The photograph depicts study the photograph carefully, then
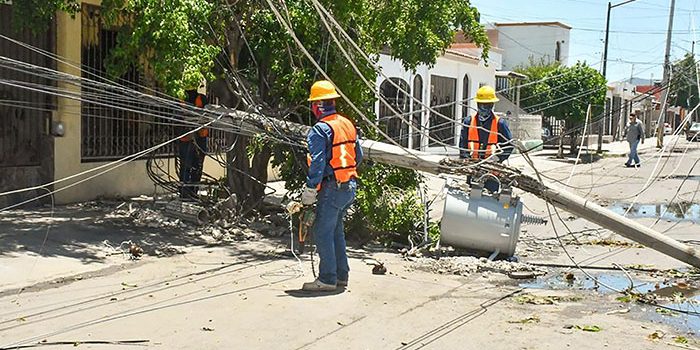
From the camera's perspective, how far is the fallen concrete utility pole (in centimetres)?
857

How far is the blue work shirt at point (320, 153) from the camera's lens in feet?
24.3

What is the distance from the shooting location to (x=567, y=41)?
159 feet

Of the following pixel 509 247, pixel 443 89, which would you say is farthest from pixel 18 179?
pixel 443 89

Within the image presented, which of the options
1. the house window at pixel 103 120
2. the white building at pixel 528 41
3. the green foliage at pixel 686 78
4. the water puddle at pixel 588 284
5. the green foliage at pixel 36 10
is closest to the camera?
the water puddle at pixel 588 284

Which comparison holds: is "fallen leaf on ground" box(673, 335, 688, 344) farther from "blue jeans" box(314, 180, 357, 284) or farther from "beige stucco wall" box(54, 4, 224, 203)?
"beige stucco wall" box(54, 4, 224, 203)

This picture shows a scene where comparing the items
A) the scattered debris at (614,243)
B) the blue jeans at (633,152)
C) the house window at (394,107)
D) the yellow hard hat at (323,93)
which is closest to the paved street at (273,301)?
the scattered debris at (614,243)

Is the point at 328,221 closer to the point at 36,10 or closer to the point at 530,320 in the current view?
the point at 530,320

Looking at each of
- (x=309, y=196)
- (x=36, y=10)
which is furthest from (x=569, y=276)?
(x=36, y=10)

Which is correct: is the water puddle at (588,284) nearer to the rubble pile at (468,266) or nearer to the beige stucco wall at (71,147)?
the rubble pile at (468,266)

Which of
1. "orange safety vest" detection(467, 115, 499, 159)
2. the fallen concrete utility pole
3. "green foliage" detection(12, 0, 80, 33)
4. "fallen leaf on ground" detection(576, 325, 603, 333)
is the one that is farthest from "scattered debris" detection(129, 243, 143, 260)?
"fallen leaf on ground" detection(576, 325, 603, 333)

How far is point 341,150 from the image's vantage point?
7.62m

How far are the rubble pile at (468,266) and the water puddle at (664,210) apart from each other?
5977 millimetres

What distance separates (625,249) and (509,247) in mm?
2310

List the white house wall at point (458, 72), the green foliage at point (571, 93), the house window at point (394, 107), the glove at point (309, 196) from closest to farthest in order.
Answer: the glove at point (309, 196), the house window at point (394, 107), the white house wall at point (458, 72), the green foliage at point (571, 93)
